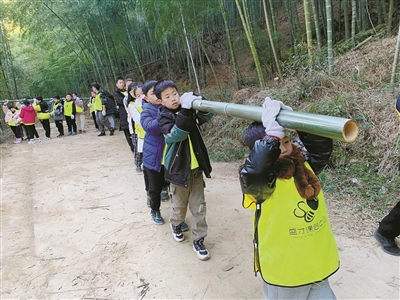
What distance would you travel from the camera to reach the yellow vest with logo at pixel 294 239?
1.32m

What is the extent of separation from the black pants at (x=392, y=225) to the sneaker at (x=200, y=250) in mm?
1414

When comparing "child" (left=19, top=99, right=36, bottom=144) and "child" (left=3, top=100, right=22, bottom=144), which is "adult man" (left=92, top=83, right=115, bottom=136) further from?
"child" (left=3, top=100, right=22, bottom=144)

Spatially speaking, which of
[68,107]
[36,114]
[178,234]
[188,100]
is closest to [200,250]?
[178,234]

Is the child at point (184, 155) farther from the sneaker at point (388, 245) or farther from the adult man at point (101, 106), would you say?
the adult man at point (101, 106)

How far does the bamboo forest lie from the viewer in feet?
18.6

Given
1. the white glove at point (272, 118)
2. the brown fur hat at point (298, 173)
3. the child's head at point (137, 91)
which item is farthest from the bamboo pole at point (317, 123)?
the child's head at point (137, 91)

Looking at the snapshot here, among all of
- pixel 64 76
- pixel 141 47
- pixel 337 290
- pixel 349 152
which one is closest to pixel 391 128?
pixel 349 152

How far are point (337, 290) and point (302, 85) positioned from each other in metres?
3.35

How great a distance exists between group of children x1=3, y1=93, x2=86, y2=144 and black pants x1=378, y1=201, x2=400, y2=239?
881cm

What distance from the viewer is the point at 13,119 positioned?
866 cm

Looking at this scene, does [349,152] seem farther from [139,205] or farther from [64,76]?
[64,76]

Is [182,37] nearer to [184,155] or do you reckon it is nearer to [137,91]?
[137,91]

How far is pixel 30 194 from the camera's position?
440cm

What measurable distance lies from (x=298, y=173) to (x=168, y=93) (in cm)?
118
